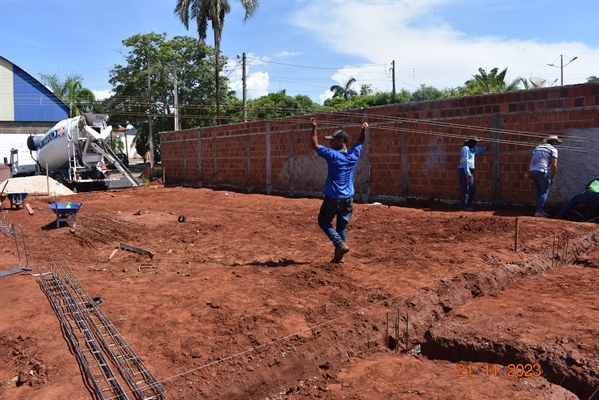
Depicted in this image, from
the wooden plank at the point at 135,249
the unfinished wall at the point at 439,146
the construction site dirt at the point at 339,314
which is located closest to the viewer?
the construction site dirt at the point at 339,314

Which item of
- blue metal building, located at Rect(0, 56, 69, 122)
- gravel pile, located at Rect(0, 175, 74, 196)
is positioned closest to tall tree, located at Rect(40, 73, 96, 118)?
blue metal building, located at Rect(0, 56, 69, 122)

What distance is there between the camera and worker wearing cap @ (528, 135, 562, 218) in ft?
26.9

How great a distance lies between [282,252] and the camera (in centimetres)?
708

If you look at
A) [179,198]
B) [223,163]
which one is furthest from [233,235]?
[223,163]

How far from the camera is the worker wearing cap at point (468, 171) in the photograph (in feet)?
31.0

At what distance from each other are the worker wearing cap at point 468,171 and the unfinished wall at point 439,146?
1.03 feet

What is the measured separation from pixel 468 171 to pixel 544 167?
1.56 metres

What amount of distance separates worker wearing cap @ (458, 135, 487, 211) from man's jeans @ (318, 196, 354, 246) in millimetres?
4616

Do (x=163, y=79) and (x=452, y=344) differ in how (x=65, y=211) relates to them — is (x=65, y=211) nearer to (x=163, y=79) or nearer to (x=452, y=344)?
(x=452, y=344)

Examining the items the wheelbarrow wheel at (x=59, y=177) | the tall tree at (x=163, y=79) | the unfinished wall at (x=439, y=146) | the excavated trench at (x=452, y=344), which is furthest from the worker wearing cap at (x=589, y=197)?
the tall tree at (x=163, y=79)

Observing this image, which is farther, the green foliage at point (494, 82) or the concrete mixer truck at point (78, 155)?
the green foliage at point (494, 82)

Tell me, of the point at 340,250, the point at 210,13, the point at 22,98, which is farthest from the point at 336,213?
the point at 22,98

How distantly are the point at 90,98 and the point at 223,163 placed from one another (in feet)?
73.4

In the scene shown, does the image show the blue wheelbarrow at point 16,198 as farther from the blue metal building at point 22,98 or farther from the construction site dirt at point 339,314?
the blue metal building at point 22,98
